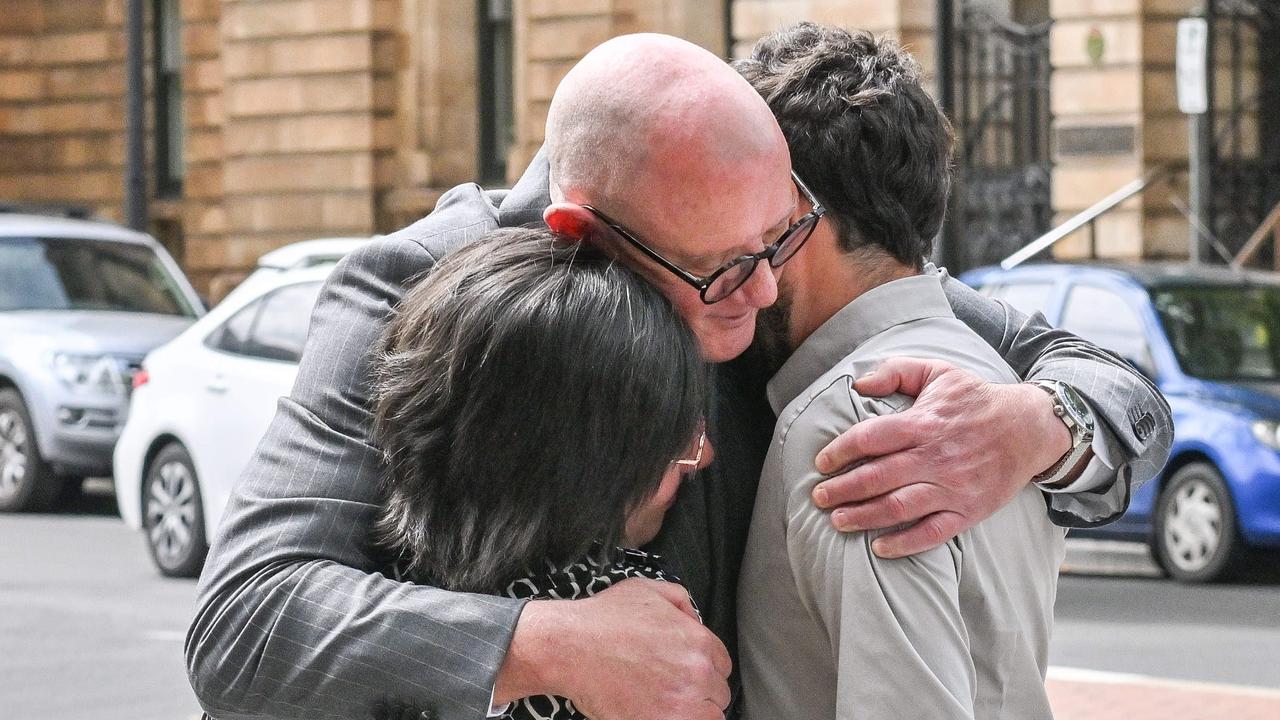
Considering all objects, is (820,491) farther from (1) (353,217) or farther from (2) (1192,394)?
(1) (353,217)

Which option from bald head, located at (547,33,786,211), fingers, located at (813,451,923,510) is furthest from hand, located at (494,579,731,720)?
bald head, located at (547,33,786,211)

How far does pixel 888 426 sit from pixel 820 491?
13cm

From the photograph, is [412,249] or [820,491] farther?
[412,249]

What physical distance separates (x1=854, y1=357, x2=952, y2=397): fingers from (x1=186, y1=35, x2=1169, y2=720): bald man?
19 mm

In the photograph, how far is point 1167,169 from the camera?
17.4m

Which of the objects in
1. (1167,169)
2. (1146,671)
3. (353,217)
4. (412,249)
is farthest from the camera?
(353,217)

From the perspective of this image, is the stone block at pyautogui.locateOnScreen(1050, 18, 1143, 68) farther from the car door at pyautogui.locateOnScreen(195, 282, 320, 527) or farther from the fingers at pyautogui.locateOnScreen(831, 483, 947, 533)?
the fingers at pyautogui.locateOnScreen(831, 483, 947, 533)

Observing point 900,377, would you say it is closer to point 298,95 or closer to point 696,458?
point 696,458

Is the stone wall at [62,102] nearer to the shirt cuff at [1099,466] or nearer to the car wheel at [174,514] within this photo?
the car wheel at [174,514]

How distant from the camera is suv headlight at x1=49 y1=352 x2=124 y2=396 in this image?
1349cm

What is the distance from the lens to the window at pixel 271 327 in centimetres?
1017

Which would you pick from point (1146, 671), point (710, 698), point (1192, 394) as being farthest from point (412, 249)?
point (1192, 394)

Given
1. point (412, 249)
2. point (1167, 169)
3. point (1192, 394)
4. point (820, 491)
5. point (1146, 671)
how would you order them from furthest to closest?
point (1167, 169)
point (1192, 394)
point (1146, 671)
point (412, 249)
point (820, 491)

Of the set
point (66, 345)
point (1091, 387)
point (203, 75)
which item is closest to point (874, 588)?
point (1091, 387)
